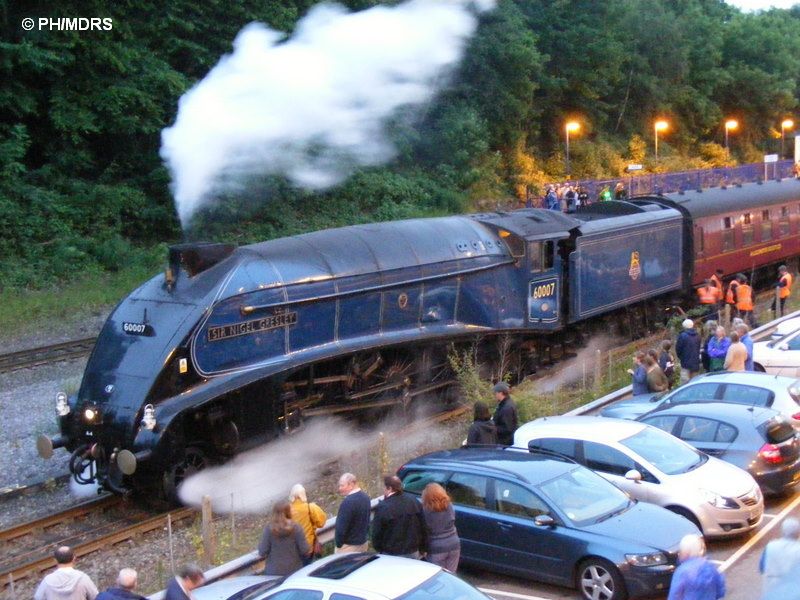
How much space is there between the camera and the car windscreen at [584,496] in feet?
29.1

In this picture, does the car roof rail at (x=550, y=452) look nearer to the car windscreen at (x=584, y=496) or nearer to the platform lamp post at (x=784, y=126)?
the car windscreen at (x=584, y=496)

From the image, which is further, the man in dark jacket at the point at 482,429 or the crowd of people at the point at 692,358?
the crowd of people at the point at 692,358

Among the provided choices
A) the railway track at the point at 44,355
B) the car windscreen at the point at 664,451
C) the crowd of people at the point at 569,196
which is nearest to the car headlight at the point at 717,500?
the car windscreen at the point at 664,451

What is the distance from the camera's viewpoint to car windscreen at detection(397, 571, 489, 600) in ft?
21.2

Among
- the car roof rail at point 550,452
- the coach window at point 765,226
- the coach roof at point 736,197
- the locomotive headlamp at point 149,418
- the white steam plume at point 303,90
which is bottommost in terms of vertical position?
the car roof rail at point 550,452

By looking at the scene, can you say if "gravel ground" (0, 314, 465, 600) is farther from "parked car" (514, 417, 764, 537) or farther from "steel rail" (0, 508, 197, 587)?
"parked car" (514, 417, 764, 537)

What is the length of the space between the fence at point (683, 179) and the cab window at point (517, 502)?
92.1 ft

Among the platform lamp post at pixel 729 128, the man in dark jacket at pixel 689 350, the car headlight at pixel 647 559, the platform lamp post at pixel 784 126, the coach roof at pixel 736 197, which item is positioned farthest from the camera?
the platform lamp post at pixel 784 126

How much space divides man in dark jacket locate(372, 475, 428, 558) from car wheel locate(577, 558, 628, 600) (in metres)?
1.56

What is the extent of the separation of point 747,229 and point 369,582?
22.6m

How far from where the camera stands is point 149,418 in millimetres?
11102

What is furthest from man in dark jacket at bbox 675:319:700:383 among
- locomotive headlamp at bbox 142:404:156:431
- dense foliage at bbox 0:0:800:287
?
dense foliage at bbox 0:0:800:287

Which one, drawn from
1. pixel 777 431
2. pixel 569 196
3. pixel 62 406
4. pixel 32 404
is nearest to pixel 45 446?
pixel 62 406

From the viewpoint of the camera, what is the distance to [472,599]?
6.62 metres
